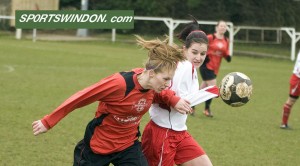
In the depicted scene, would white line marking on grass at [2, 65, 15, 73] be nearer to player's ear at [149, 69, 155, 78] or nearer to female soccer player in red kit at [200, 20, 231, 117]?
female soccer player in red kit at [200, 20, 231, 117]

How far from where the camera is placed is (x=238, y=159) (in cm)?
748

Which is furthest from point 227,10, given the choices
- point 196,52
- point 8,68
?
point 196,52

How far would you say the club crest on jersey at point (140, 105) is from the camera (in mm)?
4680

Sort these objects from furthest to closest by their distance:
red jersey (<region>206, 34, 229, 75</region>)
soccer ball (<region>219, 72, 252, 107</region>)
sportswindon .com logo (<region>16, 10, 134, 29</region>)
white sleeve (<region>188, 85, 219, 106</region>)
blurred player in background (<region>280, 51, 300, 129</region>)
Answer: red jersey (<region>206, 34, 229, 75</region>), blurred player in background (<region>280, 51, 300, 129</region>), sportswindon .com logo (<region>16, 10, 134, 29</region>), soccer ball (<region>219, 72, 252, 107</region>), white sleeve (<region>188, 85, 219, 106</region>)

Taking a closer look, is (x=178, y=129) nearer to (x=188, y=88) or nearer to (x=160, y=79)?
(x=188, y=88)

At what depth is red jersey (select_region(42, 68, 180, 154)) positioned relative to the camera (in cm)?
450

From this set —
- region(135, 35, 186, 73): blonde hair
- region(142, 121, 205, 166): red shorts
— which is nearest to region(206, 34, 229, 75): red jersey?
region(142, 121, 205, 166): red shorts

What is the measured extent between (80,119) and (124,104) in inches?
206

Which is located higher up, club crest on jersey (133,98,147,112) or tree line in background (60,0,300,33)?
club crest on jersey (133,98,147,112)

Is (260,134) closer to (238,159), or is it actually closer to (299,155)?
(299,155)

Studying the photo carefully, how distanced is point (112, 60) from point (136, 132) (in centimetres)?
1642

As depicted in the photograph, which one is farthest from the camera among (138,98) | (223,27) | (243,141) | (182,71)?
(223,27)

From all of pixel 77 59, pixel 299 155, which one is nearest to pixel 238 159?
pixel 299 155

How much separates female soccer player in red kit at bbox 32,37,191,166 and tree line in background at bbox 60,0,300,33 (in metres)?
31.7
